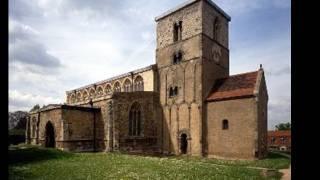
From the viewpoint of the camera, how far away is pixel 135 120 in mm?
32375

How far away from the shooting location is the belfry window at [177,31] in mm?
33656

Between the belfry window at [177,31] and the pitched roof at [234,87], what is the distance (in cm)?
712

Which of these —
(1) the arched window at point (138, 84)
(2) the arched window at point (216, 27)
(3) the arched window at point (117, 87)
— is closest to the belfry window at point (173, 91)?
(1) the arched window at point (138, 84)

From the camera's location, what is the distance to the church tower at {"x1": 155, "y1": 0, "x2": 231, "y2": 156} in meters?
30.0

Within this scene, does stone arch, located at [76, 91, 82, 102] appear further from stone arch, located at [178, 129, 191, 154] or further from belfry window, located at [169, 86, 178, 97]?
stone arch, located at [178, 129, 191, 154]

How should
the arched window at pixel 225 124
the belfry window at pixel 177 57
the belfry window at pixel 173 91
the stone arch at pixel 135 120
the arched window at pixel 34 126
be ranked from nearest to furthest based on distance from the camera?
the arched window at pixel 225 124
the stone arch at pixel 135 120
the belfry window at pixel 173 91
the belfry window at pixel 177 57
the arched window at pixel 34 126

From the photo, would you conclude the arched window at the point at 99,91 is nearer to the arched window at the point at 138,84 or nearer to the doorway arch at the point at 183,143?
the arched window at the point at 138,84

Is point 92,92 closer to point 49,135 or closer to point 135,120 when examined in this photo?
point 49,135

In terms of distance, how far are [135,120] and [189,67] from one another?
8531 millimetres

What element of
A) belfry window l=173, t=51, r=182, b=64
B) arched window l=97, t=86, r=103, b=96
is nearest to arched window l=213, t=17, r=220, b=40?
belfry window l=173, t=51, r=182, b=64

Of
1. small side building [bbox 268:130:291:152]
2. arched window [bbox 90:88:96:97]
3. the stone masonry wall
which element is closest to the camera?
the stone masonry wall

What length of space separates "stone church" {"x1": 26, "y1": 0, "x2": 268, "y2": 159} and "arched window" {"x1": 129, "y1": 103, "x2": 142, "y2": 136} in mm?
88
